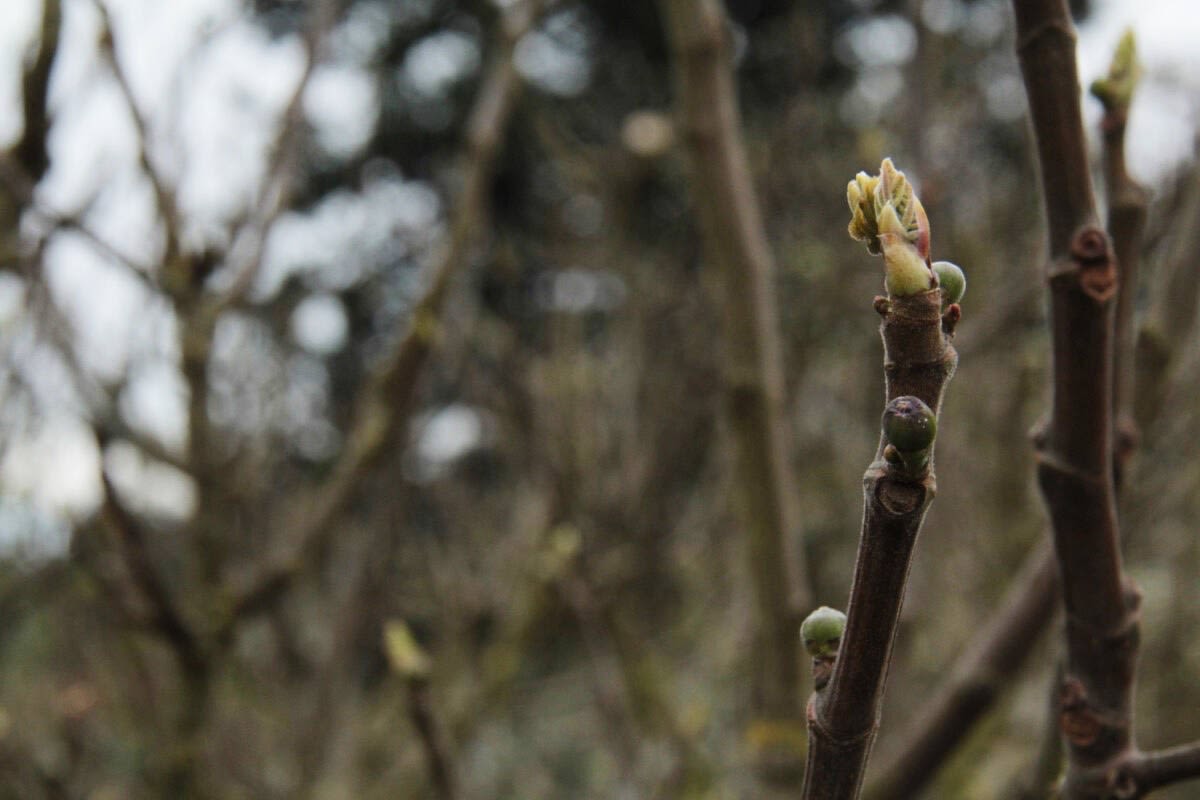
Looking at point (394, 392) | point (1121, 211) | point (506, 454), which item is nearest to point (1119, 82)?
point (1121, 211)

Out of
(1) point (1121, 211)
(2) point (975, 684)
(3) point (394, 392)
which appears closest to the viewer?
Answer: (1) point (1121, 211)

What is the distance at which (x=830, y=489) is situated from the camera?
376cm

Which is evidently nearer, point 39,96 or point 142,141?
point 39,96

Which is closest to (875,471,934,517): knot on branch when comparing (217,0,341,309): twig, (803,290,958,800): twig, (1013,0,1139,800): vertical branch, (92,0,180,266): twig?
(803,290,958,800): twig

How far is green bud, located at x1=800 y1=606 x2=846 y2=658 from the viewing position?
455 mm

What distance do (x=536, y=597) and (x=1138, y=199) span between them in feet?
6.05

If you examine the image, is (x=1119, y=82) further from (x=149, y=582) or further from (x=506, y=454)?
(x=506, y=454)

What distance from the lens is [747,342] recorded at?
1.30m

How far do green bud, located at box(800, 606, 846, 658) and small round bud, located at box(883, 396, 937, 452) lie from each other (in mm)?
137

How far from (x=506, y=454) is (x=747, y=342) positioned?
8.09 ft

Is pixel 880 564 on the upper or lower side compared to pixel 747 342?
upper

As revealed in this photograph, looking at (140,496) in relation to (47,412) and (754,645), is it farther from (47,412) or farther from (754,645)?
(754,645)

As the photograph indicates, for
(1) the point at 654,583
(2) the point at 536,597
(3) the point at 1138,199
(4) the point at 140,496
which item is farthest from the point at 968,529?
(3) the point at 1138,199

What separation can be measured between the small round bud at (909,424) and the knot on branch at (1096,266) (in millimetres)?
277
